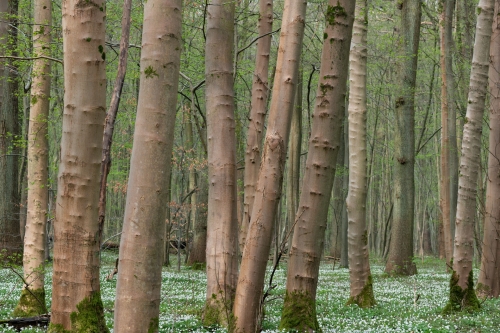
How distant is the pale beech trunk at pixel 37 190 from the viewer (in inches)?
362

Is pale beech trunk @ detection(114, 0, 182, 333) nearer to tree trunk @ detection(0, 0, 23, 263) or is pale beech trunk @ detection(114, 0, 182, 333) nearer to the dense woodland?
the dense woodland

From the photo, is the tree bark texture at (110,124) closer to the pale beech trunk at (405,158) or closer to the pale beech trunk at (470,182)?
the pale beech trunk at (470,182)

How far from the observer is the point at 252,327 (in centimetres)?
605

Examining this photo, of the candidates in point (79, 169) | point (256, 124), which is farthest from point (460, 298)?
point (79, 169)

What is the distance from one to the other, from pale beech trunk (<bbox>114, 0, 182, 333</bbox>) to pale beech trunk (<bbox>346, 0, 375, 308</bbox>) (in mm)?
6415

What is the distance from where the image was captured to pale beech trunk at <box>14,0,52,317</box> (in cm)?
920

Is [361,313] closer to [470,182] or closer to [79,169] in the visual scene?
[470,182]

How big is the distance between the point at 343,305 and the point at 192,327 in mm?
4097

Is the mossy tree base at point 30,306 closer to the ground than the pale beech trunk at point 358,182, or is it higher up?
closer to the ground

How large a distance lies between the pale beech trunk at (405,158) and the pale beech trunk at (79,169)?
50.2ft

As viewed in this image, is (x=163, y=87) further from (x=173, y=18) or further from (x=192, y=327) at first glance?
(x=192, y=327)

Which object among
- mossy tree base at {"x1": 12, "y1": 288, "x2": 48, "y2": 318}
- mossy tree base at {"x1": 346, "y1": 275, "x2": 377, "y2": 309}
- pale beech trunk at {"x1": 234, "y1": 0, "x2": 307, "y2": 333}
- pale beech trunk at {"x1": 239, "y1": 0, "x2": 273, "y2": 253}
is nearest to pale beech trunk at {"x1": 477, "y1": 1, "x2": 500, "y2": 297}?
mossy tree base at {"x1": 346, "y1": 275, "x2": 377, "y2": 309}

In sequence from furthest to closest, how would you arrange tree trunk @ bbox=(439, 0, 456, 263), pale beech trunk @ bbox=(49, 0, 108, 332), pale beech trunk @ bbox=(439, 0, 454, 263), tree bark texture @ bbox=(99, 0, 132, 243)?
pale beech trunk @ bbox=(439, 0, 454, 263)
tree trunk @ bbox=(439, 0, 456, 263)
tree bark texture @ bbox=(99, 0, 132, 243)
pale beech trunk @ bbox=(49, 0, 108, 332)

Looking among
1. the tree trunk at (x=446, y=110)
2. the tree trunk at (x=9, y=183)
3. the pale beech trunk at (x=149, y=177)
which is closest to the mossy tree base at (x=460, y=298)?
the pale beech trunk at (x=149, y=177)
